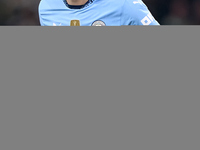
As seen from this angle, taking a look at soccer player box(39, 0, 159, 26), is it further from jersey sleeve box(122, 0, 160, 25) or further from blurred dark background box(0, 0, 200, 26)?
blurred dark background box(0, 0, 200, 26)

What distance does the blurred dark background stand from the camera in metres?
6.76

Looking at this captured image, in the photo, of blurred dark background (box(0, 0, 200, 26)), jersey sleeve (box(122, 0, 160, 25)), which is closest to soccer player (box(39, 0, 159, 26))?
jersey sleeve (box(122, 0, 160, 25))

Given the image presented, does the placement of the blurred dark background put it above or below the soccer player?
above

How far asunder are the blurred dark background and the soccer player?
13.0 feet

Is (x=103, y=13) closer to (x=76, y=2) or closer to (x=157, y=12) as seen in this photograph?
(x=76, y=2)

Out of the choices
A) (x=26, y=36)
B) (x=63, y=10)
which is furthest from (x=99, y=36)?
(x=63, y=10)

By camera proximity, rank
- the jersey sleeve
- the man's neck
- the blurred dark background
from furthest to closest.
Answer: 1. the blurred dark background
2. the man's neck
3. the jersey sleeve

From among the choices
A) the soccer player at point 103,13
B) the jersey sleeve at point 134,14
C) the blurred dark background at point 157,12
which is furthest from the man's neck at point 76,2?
the blurred dark background at point 157,12

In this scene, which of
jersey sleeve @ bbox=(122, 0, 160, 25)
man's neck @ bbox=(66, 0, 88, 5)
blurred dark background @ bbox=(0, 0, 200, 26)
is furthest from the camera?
blurred dark background @ bbox=(0, 0, 200, 26)

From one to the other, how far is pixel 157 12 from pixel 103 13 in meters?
4.16

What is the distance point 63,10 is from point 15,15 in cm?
411

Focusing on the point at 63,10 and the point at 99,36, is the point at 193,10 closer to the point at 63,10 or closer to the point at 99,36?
the point at 63,10

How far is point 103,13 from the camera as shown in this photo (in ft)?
9.11

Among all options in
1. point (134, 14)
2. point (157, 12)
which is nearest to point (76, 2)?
point (134, 14)
